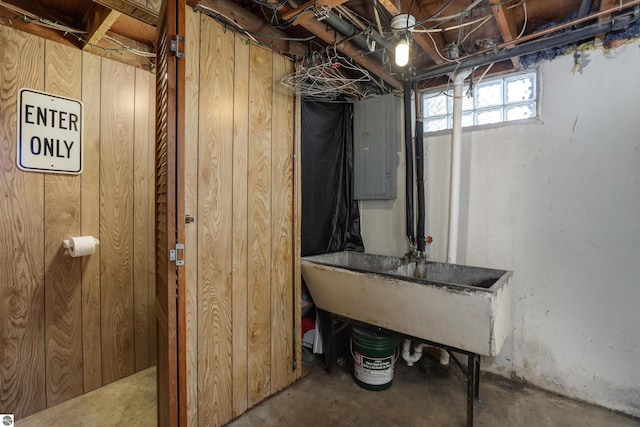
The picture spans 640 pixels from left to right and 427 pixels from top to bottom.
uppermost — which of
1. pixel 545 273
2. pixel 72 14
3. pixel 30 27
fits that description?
pixel 72 14

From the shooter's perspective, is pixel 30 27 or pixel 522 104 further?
pixel 522 104

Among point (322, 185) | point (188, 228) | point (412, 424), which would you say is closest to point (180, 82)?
point (188, 228)

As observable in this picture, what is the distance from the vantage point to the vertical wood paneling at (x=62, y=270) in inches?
75.5

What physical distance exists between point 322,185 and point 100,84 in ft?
5.54

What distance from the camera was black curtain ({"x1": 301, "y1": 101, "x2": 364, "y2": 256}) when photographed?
2.58m

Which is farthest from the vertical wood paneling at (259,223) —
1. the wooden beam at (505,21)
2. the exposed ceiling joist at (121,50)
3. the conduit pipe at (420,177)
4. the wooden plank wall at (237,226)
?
the wooden beam at (505,21)

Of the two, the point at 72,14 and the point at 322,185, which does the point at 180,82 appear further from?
the point at 322,185

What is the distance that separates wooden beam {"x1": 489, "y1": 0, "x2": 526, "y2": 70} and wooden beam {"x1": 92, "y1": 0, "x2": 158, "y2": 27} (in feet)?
5.55

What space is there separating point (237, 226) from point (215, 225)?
14 centimetres

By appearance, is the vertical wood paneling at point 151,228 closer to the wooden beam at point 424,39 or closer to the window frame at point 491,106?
the wooden beam at point 424,39

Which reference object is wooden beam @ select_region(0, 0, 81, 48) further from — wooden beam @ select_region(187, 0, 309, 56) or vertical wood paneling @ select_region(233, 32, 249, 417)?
vertical wood paneling @ select_region(233, 32, 249, 417)

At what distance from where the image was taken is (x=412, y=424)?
1837mm

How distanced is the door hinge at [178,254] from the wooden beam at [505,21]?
1.81 metres

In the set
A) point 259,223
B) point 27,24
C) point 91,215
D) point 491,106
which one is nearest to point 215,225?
point 259,223
